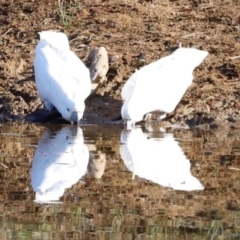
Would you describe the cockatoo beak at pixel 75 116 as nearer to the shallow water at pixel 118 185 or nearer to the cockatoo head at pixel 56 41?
the shallow water at pixel 118 185

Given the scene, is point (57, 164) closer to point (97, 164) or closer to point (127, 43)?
point (97, 164)

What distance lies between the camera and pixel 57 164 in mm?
6770

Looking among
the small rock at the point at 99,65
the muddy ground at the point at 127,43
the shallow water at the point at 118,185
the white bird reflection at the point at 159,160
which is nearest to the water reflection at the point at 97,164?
the shallow water at the point at 118,185

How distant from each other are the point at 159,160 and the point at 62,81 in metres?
A: 2.60

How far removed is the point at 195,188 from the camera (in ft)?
20.0

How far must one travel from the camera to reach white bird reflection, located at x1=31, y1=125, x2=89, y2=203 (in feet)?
19.3

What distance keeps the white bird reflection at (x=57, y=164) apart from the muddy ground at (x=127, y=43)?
1380mm

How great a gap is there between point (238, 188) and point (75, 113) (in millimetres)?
3385

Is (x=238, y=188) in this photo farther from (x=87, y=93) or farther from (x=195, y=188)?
(x=87, y=93)

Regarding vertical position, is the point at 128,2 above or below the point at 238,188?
above

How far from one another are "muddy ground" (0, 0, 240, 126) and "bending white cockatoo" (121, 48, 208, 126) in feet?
0.91

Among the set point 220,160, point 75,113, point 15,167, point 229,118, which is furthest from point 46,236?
point 229,118

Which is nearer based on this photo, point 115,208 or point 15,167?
point 115,208

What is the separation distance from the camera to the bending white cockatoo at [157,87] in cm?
930
